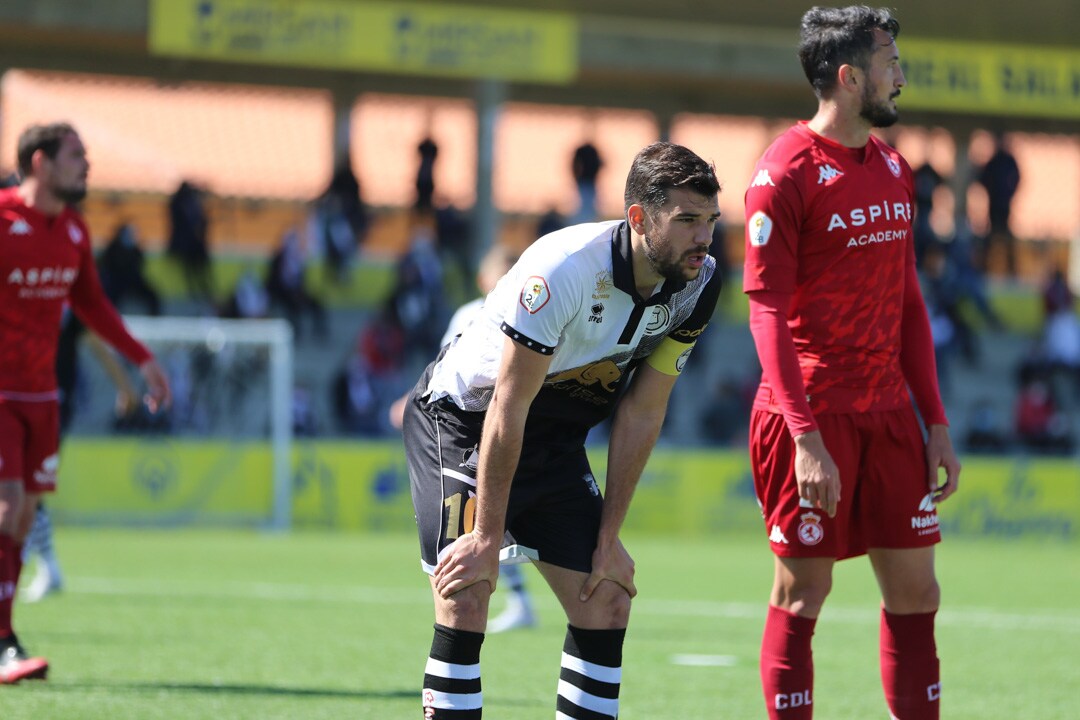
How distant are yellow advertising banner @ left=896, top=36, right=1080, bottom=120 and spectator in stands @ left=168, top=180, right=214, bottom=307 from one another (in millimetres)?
10242

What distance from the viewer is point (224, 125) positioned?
29453 mm

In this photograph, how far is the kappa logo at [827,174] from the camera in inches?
190

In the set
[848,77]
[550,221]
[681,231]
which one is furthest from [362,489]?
[681,231]

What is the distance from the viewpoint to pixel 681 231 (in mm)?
4316

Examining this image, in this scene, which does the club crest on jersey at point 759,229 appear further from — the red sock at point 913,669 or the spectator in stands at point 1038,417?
the spectator in stands at point 1038,417

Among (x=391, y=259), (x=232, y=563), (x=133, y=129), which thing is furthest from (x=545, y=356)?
(x=133, y=129)

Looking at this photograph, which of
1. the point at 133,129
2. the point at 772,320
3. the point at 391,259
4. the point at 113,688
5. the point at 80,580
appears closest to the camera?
the point at 772,320

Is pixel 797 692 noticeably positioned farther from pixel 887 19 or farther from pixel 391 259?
pixel 391 259

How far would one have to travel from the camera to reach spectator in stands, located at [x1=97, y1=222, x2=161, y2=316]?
Result: 19.9 m

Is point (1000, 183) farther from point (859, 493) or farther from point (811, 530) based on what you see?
point (811, 530)

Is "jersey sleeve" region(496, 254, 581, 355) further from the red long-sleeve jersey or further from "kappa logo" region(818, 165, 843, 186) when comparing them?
the red long-sleeve jersey

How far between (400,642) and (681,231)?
485 centimetres

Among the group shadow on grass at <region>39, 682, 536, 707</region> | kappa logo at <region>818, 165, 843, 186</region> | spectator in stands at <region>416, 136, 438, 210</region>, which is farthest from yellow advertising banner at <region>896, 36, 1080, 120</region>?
kappa logo at <region>818, 165, 843, 186</region>

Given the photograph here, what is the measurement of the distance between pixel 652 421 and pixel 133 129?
997 inches
